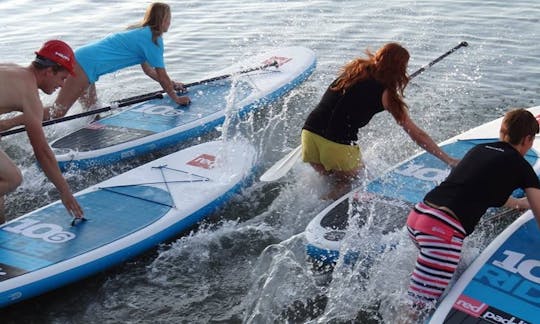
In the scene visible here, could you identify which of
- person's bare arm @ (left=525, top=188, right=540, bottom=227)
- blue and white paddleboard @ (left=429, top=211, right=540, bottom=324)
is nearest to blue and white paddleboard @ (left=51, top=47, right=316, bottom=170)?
blue and white paddleboard @ (left=429, top=211, right=540, bottom=324)

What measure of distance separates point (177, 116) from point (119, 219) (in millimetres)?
2465

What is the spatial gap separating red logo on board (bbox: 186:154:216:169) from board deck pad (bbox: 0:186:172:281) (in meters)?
0.61

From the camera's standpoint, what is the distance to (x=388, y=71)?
4992 mm

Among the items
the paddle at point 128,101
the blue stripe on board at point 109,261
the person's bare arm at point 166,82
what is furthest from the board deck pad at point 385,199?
the person's bare arm at point 166,82

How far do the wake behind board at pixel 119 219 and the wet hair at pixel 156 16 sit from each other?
1.64m

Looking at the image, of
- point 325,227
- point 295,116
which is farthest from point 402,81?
point 295,116

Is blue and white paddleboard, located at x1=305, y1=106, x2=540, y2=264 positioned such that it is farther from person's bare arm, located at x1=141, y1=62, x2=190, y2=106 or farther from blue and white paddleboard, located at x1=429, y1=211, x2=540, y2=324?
person's bare arm, located at x1=141, y1=62, x2=190, y2=106

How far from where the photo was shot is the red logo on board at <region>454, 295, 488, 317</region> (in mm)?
3973

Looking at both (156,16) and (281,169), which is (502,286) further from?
(156,16)

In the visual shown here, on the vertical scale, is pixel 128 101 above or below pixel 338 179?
above

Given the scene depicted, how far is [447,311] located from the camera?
3.97m

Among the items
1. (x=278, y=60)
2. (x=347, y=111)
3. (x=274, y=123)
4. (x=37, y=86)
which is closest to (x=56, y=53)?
(x=37, y=86)

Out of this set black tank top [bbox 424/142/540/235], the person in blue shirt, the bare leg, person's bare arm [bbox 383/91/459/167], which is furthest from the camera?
the person in blue shirt

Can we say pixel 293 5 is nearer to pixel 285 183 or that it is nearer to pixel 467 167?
pixel 285 183
